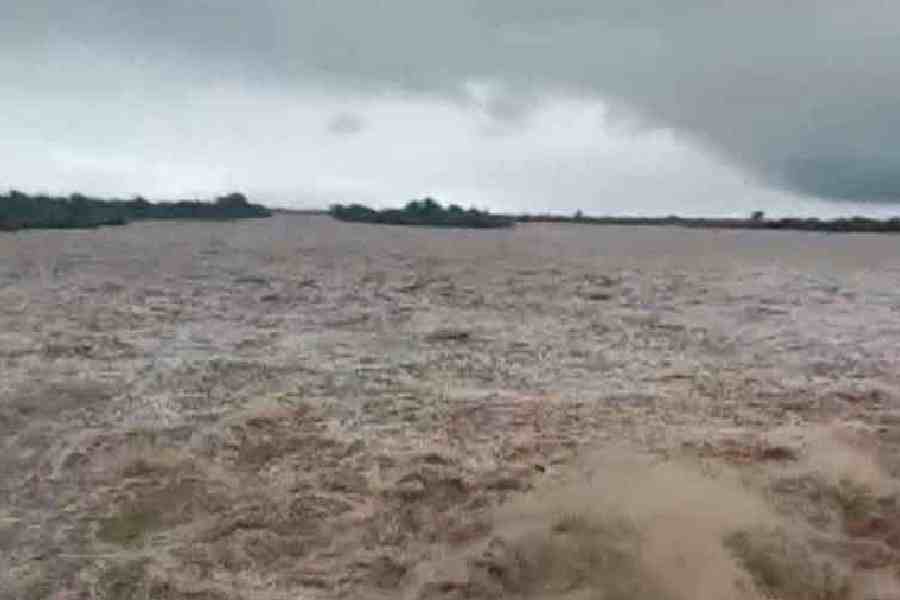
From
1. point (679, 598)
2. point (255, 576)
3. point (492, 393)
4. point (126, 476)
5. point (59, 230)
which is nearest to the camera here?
point (679, 598)

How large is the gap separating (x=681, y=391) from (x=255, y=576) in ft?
17.1

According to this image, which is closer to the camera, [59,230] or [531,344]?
[531,344]

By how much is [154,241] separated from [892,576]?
26059 millimetres

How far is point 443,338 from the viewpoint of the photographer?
14836 mm

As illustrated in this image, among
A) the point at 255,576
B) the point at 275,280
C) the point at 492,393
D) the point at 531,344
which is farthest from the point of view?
the point at 275,280

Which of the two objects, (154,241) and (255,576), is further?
(154,241)

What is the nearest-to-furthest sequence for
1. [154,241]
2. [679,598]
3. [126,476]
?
[679,598], [126,476], [154,241]

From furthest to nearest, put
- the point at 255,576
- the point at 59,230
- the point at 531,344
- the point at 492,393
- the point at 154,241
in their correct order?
the point at 59,230 < the point at 154,241 < the point at 531,344 < the point at 492,393 < the point at 255,576

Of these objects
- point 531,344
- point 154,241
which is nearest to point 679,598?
point 531,344

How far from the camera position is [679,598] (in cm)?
Result: 804

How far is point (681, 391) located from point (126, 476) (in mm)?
5376

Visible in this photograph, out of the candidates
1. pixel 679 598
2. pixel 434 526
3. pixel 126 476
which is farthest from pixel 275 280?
pixel 679 598

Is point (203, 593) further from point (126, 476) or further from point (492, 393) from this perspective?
point (492, 393)

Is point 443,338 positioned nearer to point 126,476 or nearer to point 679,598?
point 126,476
